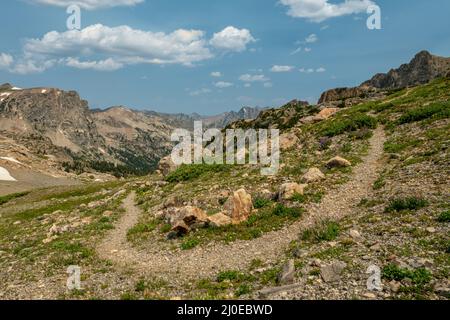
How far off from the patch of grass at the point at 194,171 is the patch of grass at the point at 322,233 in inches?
927

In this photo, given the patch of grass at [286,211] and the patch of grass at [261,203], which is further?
the patch of grass at [261,203]

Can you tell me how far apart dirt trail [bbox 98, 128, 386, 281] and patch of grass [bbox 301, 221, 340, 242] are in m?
1.22

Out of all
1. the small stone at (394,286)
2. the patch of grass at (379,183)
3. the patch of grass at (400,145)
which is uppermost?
the patch of grass at (400,145)

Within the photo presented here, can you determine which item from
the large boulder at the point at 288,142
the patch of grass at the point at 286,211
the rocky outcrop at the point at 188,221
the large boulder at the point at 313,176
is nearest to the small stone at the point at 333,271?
the patch of grass at the point at 286,211

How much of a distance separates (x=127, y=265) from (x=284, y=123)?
5769 cm

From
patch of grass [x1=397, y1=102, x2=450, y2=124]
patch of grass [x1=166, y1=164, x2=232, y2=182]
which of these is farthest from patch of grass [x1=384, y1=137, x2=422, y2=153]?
patch of grass [x1=166, y1=164, x2=232, y2=182]

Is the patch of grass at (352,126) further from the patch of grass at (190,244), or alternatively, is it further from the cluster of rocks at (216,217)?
the patch of grass at (190,244)

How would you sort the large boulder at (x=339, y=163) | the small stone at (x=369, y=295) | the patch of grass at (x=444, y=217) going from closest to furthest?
the small stone at (x=369, y=295)
the patch of grass at (x=444, y=217)
the large boulder at (x=339, y=163)

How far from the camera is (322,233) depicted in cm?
1955

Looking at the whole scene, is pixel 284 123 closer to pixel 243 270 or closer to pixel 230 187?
pixel 230 187

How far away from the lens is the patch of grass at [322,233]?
19266mm

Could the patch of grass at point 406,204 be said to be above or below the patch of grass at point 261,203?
above

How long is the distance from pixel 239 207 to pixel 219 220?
1.64m

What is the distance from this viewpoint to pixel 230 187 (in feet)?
113
